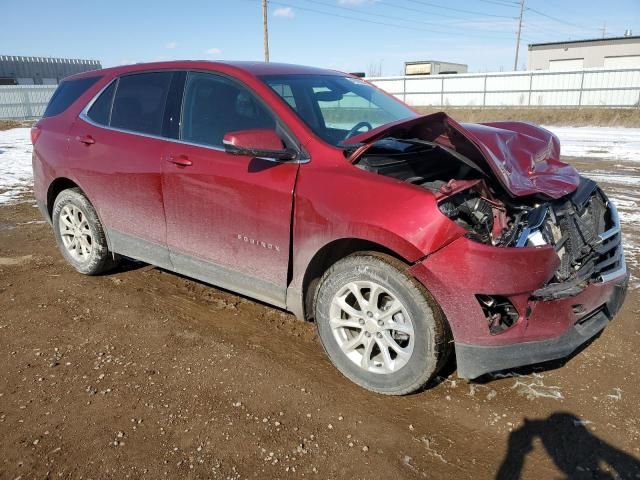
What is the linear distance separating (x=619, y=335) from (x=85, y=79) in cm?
483

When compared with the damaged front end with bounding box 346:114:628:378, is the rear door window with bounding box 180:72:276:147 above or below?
above

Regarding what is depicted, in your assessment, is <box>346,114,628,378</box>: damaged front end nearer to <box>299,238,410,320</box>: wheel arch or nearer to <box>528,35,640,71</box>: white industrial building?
<box>299,238,410,320</box>: wheel arch

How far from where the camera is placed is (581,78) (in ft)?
82.3

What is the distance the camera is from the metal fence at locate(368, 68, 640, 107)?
79.0 feet

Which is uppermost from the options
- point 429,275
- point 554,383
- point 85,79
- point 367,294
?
point 85,79

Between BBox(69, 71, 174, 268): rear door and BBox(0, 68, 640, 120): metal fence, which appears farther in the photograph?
BBox(0, 68, 640, 120): metal fence

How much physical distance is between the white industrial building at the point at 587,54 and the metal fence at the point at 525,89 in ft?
38.4

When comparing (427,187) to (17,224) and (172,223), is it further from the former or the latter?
(17,224)

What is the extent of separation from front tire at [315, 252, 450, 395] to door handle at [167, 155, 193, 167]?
1298 millimetres

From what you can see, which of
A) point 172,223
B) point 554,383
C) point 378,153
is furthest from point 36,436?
point 554,383

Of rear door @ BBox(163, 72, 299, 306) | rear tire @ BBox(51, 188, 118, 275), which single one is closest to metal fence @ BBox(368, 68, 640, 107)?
rear door @ BBox(163, 72, 299, 306)

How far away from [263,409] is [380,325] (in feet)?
2.60

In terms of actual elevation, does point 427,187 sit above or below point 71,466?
above

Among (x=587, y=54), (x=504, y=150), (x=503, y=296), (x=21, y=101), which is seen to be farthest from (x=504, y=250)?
(x=587, y=54)
